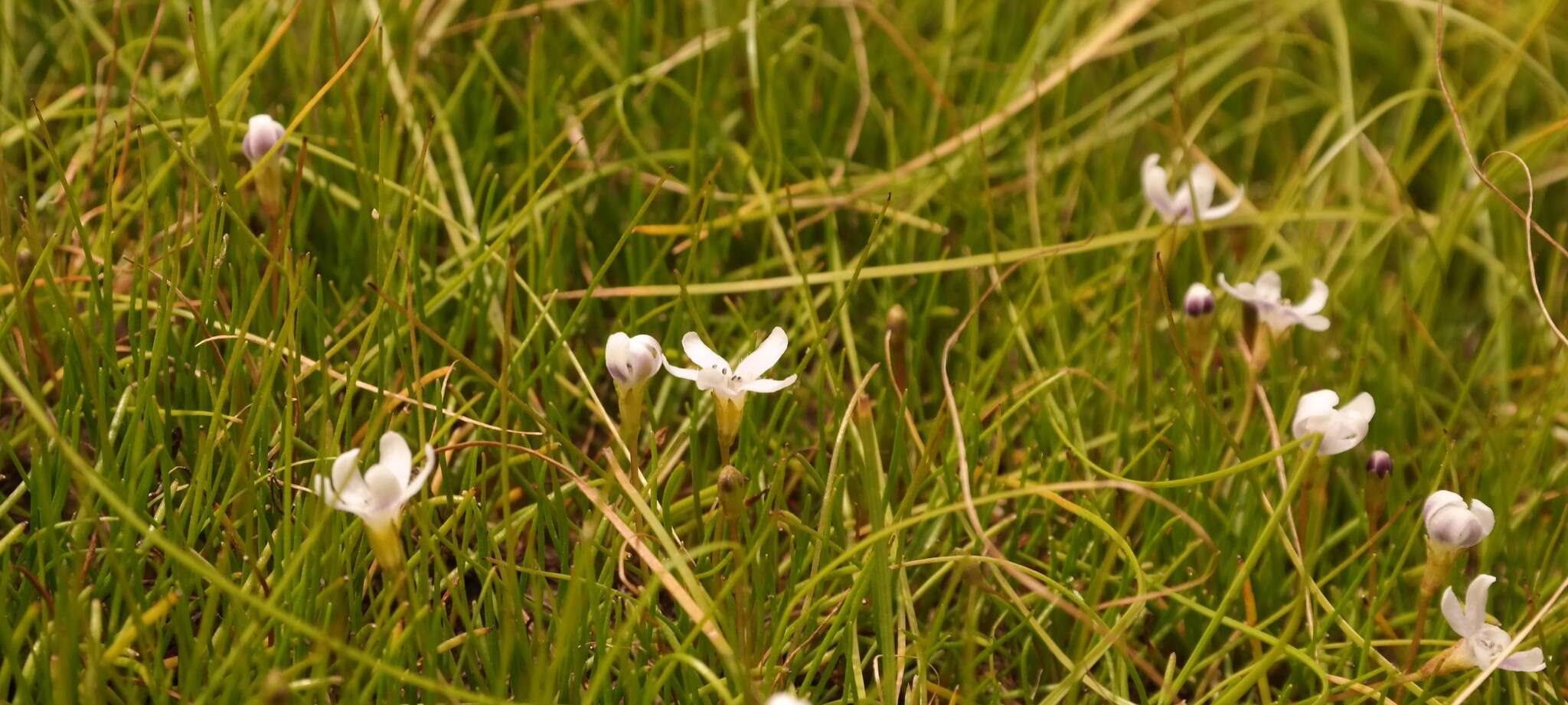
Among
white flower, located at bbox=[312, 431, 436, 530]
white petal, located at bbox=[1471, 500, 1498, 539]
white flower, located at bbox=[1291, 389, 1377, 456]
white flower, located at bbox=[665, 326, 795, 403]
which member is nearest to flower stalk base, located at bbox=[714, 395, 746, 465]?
white flower, located at bbox=[665, 326, 795, 403]

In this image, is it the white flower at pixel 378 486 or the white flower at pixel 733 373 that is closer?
the white flower at pixel 378 486

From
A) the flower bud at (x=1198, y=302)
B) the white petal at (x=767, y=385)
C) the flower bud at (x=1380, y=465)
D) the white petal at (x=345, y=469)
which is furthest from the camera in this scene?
the flower bud at (x=1198, y=302)

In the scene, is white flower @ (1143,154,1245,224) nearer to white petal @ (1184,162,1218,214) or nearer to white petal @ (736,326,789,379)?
white petal @ (1184,162,1218,214)

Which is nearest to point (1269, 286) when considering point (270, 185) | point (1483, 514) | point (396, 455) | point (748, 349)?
point (1483, 514)

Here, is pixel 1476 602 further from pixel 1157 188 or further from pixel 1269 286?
pixel 1157 188

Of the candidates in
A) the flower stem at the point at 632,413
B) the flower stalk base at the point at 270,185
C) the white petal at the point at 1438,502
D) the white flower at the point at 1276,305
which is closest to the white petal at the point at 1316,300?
the white flower at the point at 1276,305

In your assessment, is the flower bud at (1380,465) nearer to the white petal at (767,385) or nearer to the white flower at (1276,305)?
the white flower at (1276,305)

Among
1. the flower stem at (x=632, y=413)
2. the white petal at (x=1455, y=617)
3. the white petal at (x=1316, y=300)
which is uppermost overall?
the flower stem at (x=632, y=413)
